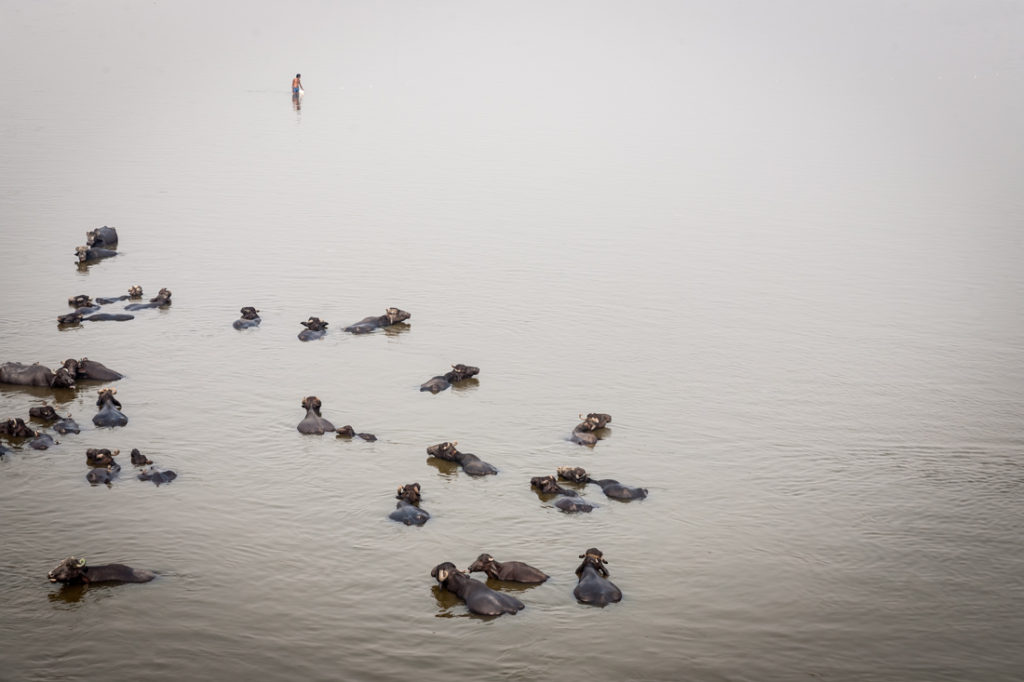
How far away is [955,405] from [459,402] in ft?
29.5

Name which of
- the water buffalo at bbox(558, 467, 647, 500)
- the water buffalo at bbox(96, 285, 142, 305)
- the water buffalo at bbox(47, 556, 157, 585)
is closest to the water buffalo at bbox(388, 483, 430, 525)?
the water buffalo at bbox(558, 467, 647, 500)

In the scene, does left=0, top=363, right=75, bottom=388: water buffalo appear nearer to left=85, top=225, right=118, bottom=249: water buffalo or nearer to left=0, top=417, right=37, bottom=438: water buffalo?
left=0, top=417, right=37, bottom=438: water buffalo

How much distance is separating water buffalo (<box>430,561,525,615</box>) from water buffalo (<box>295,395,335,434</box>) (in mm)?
4742

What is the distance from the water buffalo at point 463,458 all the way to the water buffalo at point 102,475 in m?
4.37

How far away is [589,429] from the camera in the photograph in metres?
17.1

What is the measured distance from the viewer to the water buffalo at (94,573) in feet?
40.1

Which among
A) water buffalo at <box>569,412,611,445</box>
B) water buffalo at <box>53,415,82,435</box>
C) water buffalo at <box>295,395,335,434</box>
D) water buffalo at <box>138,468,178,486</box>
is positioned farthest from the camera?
water buffalo at <box>569,412,611,445</box>

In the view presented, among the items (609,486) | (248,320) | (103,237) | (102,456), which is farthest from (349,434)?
(103,237)

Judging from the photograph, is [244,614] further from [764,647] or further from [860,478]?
[860,478]

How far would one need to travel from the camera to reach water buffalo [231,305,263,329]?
21266 mm

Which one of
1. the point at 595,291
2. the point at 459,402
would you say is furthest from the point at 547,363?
the point at 595,291

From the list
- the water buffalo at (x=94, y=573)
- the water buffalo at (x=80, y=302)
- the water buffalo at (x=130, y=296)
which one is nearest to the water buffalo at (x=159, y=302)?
the water buffalo at (x=130, y=296)

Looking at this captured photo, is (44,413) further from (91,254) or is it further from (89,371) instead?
(91,254)

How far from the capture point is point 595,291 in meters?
25.7
